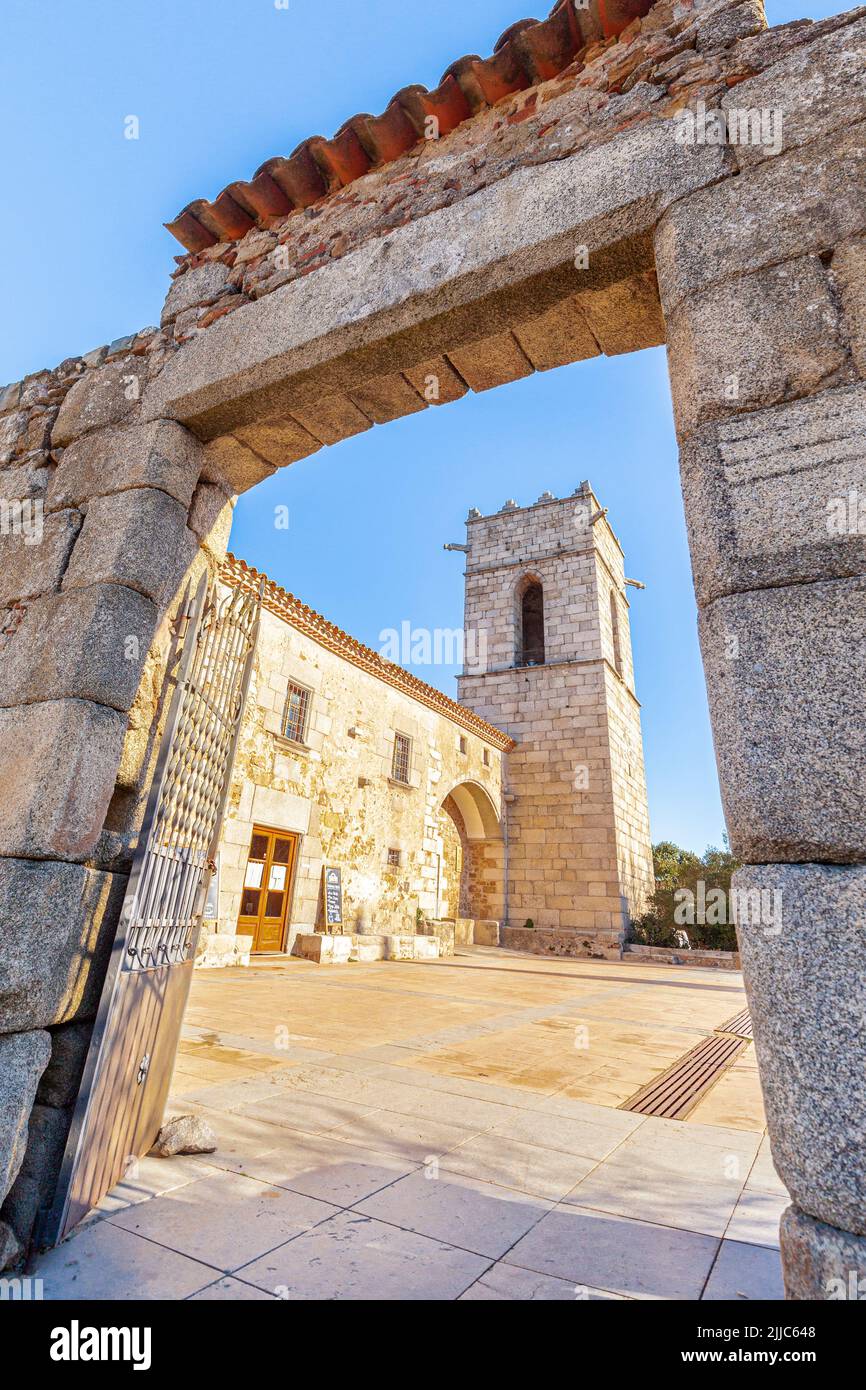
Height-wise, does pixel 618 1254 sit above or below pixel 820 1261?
below

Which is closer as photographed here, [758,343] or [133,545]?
[758,343]

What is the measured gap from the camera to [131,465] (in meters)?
2.58

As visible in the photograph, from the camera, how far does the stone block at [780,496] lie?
1.41 meters

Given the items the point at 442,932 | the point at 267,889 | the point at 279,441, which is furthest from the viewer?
the point at 442,932

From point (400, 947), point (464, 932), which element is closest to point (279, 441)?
point (400, 947)

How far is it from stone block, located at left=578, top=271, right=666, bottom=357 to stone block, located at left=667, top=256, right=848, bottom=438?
16.7 inches

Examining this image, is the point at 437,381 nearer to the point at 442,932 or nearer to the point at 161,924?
the point at 161,924

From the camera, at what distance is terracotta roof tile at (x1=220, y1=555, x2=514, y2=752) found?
8336mm

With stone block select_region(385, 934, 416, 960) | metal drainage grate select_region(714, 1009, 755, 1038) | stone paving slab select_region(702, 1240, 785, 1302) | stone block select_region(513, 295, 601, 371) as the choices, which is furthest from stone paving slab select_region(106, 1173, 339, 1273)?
stone block select_region(385, 934, 416, 960)

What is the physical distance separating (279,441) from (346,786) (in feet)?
26.7

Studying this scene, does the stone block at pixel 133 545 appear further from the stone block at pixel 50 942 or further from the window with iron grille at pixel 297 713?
the window with iron grille at pixel 297 713
